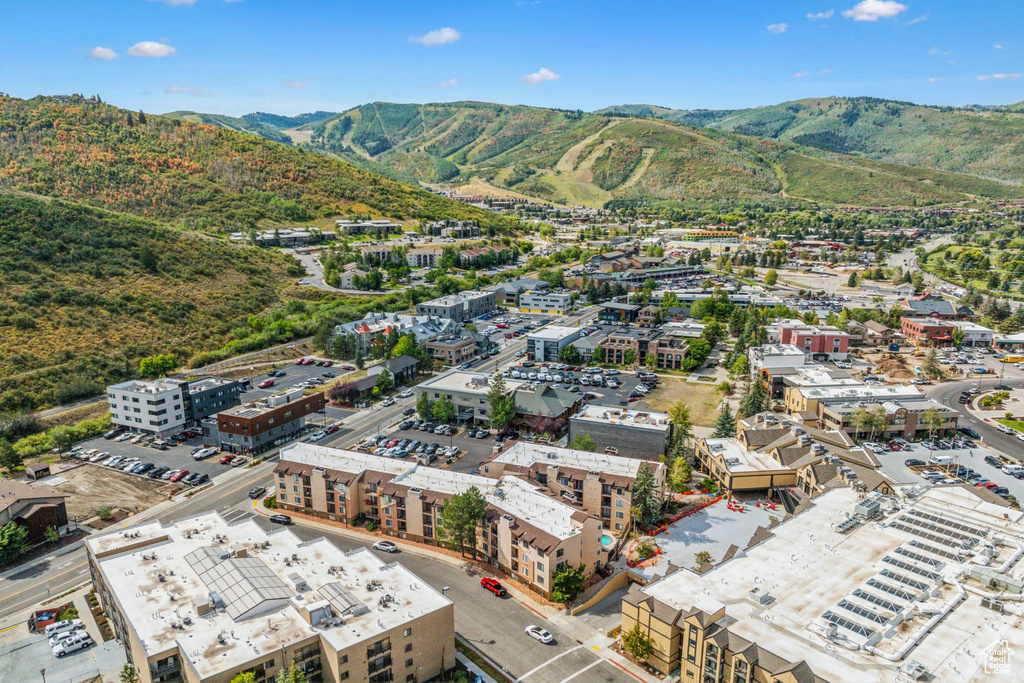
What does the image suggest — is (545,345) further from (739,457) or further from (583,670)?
(583,670)

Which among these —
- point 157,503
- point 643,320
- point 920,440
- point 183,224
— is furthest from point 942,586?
point 183,224

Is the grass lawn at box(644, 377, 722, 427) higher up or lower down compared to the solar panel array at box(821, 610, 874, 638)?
lower down

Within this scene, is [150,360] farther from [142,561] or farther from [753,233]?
[753,233]

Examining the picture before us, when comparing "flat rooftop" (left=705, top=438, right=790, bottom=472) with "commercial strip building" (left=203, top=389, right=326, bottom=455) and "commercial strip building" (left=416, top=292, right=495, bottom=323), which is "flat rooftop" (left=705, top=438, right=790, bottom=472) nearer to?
"commercial strip building" (left=203, top=389, right=326, bottom=455)

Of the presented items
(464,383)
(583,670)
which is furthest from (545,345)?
(583,670)

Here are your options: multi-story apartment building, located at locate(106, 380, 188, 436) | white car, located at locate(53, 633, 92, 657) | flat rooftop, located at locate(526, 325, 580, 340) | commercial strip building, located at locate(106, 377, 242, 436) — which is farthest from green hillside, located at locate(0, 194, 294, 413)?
flat rooftop, located at locate(526, 325, 580, 340)

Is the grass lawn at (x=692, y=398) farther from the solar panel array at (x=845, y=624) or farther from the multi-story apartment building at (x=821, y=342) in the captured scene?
the solar panel array at (x=845, y=624)

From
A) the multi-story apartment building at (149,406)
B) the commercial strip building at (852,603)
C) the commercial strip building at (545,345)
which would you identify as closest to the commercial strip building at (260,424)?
the multi-story apartment building at (149,406)
